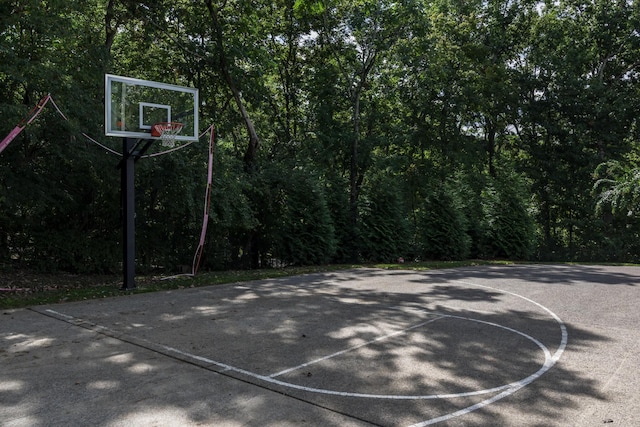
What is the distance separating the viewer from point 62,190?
1048 centimetres

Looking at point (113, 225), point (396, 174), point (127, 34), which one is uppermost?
point (127, 34)

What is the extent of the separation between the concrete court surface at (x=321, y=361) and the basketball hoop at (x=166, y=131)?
9.96 ft

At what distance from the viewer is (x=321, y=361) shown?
502 centimetres

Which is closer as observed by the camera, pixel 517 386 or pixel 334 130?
pixel 517 386

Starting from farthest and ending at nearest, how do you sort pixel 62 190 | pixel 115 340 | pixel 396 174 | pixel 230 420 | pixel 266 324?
pixel 396 174, pixel 62 190, pixel 266 324, pixel 115 340, pixel 230 420

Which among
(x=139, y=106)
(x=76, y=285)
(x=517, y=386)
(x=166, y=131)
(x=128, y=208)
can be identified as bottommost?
(x=517, y=386)

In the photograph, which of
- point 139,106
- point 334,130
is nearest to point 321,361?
point 139,106

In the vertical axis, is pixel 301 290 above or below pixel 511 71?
below

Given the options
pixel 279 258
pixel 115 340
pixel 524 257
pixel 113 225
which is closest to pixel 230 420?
pixel 115 340

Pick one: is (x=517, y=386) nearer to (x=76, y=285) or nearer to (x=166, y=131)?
(x=166, y=131)

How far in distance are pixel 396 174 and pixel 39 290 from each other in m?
16.3

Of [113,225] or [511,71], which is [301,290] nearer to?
[113,225]

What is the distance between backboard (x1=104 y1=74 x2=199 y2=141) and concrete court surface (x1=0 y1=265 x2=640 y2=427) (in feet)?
10.0

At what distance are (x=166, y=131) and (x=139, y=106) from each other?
0.66 m
